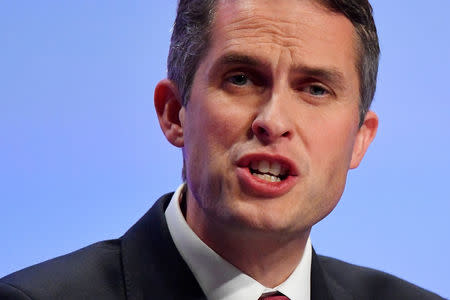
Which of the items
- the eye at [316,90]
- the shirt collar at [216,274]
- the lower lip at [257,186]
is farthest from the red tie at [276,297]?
the eye at [316,90]

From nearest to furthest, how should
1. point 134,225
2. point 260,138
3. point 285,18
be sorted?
point 260,138, point 285,18, point 134,225

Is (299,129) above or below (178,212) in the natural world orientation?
above

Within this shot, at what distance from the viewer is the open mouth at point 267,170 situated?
2504mm

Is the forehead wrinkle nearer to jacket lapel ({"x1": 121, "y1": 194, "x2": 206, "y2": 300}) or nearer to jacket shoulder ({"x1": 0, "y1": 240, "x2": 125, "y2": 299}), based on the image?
jacket lapel ({"x1": 121, "y1": 194, "x2": 206, "y2": 300})

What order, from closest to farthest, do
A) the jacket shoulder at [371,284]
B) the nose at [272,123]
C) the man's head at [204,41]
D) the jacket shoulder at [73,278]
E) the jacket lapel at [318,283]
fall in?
the nose at [272,123] → the jacket shoulder at [73,278] → the man's head at [204,41] → the jacket lapel at [318,283] → the jacket shoulder at [371,284]

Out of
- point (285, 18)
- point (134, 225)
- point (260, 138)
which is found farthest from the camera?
point (134, 225)

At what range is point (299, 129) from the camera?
8.41 ft

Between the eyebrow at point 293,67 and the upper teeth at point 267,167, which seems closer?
the upper teeth at point 267,167

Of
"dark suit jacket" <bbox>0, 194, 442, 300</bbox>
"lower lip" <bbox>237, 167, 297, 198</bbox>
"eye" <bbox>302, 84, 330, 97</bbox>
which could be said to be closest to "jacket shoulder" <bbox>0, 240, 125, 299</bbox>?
"dark suit jacket" <bbox>0, 194, 442, 300</bbox>

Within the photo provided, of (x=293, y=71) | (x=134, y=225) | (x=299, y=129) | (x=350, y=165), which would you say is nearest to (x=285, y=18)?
(x=293, y=71)

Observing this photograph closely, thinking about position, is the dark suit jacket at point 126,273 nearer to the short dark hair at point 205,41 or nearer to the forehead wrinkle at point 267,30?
the short dark hair at point 205,41

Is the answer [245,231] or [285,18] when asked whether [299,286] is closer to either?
[245,231]

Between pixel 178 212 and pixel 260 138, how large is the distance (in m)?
0.45

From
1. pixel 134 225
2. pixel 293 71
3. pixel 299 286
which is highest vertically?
pixel 293 71
